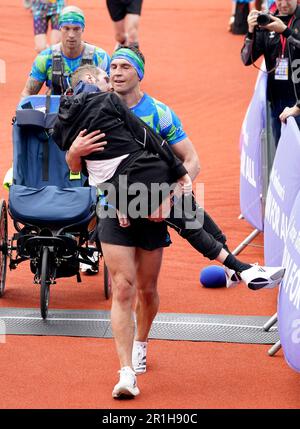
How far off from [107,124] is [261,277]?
141 centimetres

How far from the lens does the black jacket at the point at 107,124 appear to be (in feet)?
22.6

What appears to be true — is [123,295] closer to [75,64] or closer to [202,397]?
[202,397]

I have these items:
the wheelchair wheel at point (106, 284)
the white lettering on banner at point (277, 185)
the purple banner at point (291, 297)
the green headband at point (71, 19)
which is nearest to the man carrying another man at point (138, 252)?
the purple banner at point (291, 297)

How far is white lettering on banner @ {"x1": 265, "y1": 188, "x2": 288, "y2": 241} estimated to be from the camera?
323 inches

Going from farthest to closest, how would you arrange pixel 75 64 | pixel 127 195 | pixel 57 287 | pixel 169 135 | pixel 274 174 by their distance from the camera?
pixel 75 64
pixel 57 287
pixel 274 174
pixel 169 135
pixel 127 195

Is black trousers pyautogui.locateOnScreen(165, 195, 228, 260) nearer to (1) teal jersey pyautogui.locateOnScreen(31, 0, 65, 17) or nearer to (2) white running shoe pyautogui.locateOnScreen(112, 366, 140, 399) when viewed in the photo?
(2) white running shoe pyautogui.locateOnScreen(112, 366, 140, 399)

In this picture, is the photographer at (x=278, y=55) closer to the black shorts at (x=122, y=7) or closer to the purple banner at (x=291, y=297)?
the purple banner at (x=291, y=297)

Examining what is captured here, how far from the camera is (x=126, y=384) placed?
6957 mm

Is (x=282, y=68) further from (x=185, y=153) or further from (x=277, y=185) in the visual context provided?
(x=185, y=153)

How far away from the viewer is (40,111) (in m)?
9.31

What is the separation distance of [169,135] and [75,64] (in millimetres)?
3347

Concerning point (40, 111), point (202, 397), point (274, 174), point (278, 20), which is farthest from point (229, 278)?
point (278, 20)

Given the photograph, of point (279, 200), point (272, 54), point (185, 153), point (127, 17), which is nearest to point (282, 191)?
point (279, 200)

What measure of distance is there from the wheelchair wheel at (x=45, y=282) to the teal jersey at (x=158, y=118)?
180 centimetres
